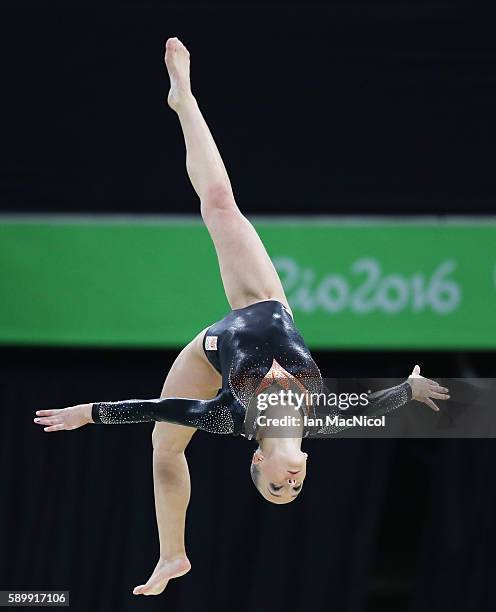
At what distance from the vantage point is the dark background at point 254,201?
545 centimetres

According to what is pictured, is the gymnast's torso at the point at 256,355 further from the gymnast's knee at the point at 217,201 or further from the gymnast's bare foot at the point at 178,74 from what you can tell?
the gymnast's bare foot at the point at 178,74

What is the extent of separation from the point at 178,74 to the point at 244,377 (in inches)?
44.2

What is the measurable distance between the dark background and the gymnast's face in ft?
6.82

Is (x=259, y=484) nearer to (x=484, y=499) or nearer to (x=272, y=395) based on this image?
(x=272, y=395)

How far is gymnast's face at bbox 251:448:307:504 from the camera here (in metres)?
3.33

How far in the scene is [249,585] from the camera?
5.48 meters

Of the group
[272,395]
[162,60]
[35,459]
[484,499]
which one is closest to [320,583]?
[484,499]

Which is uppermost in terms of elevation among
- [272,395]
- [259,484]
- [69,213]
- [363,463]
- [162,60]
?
[162,60]

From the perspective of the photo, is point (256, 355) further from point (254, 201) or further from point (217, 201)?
point (254, 201)

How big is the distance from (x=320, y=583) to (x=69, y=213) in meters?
2.20

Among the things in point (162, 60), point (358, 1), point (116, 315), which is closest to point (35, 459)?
point (116, 315)

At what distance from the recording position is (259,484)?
3416 millimetres

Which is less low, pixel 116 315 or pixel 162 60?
pixel 162 60

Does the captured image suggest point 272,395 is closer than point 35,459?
Yes
